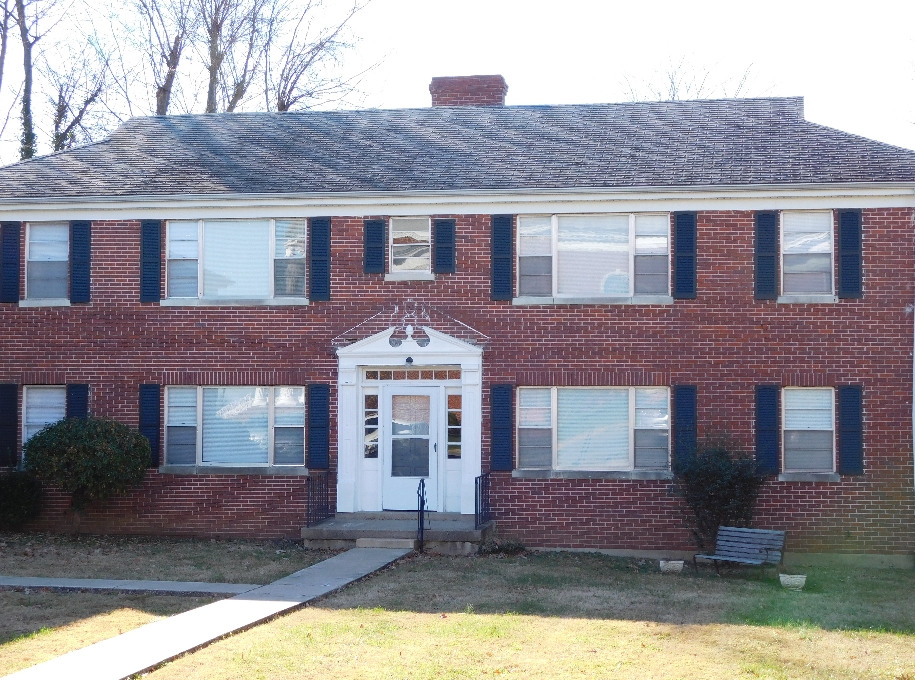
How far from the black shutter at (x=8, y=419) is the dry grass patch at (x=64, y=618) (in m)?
6.03

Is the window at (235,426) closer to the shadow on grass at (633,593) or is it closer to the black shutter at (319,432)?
the black shutter at (319,432)

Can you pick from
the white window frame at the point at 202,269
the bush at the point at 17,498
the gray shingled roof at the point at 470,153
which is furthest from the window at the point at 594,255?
the bush at the point at 17,498

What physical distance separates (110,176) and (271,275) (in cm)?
352

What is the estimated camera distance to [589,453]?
1736 centimetres

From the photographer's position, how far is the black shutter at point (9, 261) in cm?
1827

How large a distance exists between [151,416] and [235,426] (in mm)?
1390

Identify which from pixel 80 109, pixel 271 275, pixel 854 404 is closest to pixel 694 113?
pixel 854 404

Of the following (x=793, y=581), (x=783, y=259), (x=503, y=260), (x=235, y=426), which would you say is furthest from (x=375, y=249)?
(x=793, y=581)

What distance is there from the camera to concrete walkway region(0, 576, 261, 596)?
42.4ft

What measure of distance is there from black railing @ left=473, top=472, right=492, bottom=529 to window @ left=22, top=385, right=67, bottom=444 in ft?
23.1

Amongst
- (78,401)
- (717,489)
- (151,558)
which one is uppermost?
(78,401)

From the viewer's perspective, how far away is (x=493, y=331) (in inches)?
691

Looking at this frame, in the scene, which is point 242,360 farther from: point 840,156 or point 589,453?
point 840,156

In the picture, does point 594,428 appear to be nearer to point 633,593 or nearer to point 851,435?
point 851,435
